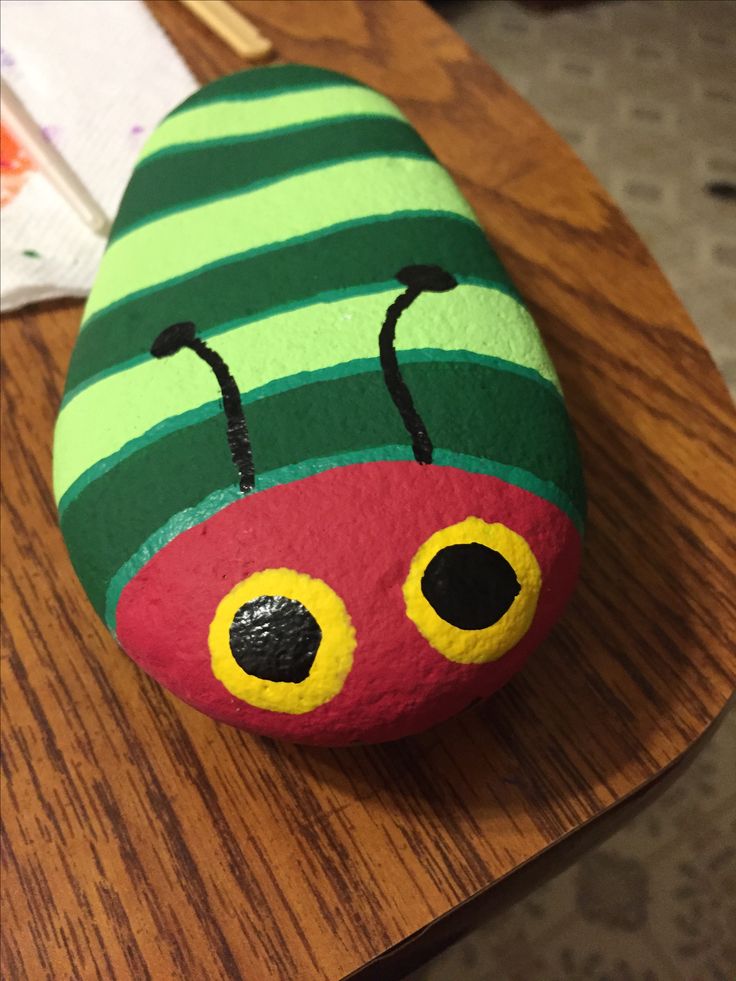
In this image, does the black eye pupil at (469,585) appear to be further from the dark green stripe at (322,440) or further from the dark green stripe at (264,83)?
the dark green stripe at (264,83)

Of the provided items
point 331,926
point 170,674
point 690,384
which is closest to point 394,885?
point 331,926

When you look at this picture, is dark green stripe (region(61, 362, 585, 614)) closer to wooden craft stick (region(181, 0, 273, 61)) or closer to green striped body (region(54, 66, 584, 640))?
green striped body (region(54, 66, 584, 640))

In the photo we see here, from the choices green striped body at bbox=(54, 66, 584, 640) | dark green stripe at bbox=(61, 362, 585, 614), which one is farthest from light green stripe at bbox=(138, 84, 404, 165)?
dark green stripe at bbox=(61, 362, 585, 614)

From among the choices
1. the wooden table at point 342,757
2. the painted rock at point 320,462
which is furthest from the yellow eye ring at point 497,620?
the wooden table at point 342,757

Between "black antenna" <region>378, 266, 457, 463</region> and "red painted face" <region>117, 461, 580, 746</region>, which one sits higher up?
"black antenna" <region>378, 266, 457, 463</region>

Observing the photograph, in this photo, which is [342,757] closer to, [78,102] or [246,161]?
[246,161]

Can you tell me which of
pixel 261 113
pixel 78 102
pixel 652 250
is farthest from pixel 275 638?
pixel 652 250
